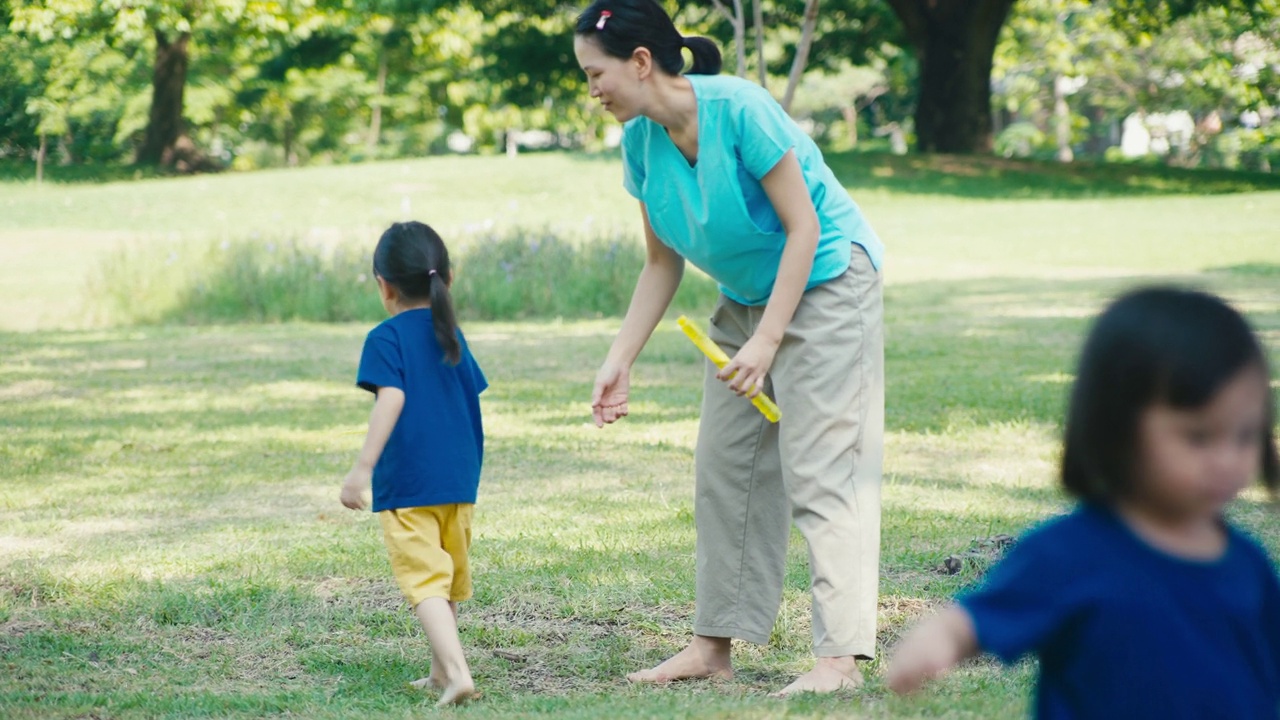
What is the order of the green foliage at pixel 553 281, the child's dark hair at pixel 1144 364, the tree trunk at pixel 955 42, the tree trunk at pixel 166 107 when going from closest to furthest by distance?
the child's dark hair at pixel 1144 364
the green foliage at pixel 553 281
the tree trunk at pixel 955 42
the tree trunk at pixel 166 107

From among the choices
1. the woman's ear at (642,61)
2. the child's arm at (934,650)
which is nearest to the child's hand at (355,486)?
the woman's ear at (642,61)

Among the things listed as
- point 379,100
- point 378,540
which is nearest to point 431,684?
point 378,540

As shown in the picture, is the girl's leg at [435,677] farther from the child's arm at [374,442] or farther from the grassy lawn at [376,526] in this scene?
the child's arm at [374,442]

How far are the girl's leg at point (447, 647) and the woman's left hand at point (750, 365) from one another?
96 cm

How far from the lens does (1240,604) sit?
1715 mm

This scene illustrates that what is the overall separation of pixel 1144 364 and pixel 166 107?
123ft

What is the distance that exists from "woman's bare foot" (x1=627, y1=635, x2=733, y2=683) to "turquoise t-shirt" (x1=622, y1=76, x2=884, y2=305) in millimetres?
949

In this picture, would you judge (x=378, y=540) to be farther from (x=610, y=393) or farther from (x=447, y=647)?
(x=610, y=393)

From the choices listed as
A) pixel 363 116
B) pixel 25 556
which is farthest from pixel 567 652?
pixel 363 116

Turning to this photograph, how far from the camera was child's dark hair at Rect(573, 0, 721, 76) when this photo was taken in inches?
128

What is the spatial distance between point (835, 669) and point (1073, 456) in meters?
1.80

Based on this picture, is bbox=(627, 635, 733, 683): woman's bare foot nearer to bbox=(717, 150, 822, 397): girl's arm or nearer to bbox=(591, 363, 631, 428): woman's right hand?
bbox=(591, 363, 631, 428): woman's right hand

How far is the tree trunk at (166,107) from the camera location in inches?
1382

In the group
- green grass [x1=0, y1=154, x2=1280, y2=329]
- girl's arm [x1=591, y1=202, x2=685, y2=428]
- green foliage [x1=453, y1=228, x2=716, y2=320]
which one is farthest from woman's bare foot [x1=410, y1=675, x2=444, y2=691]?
green grass [x1=0, y1=154, x2=1280, y2=329]
